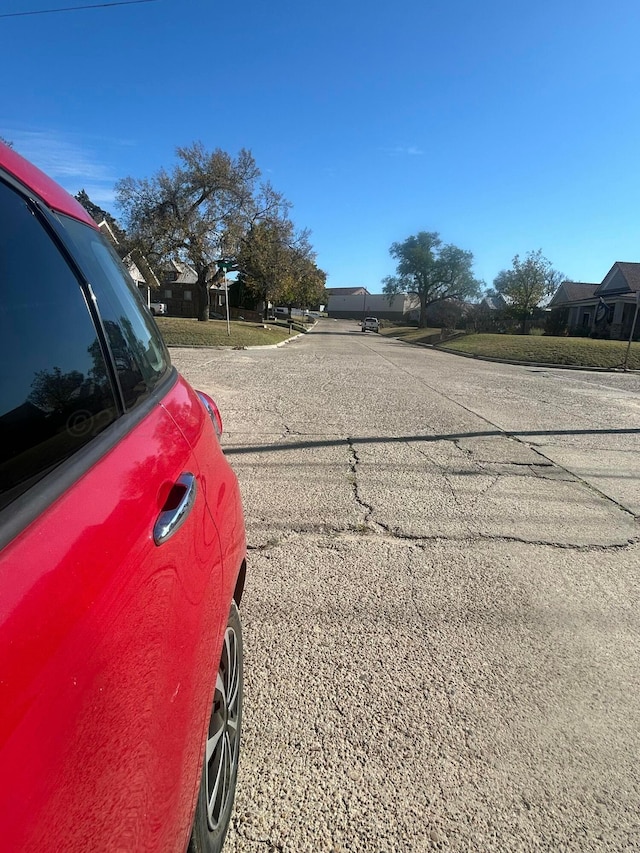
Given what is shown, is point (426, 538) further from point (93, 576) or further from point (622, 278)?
point (622, 278)

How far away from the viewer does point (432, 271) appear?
228 ft

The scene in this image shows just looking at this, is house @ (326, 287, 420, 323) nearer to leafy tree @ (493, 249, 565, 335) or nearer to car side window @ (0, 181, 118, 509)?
leafy tree @ (493, 249, 565, 335)

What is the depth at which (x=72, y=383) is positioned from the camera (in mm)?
1290

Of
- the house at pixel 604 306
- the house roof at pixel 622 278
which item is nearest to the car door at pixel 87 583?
the house at pixel 604 306

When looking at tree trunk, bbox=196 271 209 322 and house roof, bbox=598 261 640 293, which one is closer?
tree trunk, bbox=196 271 209 322

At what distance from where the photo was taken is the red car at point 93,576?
83cm

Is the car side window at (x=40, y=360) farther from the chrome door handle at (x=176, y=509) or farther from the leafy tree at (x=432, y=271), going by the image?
the leafy tree at (x=432, y=271)

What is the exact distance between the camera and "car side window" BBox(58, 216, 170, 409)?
1609mm

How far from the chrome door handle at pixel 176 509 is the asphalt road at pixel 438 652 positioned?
3.85ft

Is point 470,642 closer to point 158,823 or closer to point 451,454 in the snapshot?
point 158,823

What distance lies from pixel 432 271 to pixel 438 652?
234 ft

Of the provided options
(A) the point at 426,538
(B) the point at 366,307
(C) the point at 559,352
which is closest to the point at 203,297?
(C) the point at 559,352

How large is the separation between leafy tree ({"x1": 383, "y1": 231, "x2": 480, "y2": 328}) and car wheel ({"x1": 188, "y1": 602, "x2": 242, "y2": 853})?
7021 centimetres

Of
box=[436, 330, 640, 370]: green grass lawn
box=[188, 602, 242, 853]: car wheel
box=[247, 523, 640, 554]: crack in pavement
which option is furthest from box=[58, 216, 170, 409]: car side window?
box=[436, 330, 640, 370]: green grass lawn
